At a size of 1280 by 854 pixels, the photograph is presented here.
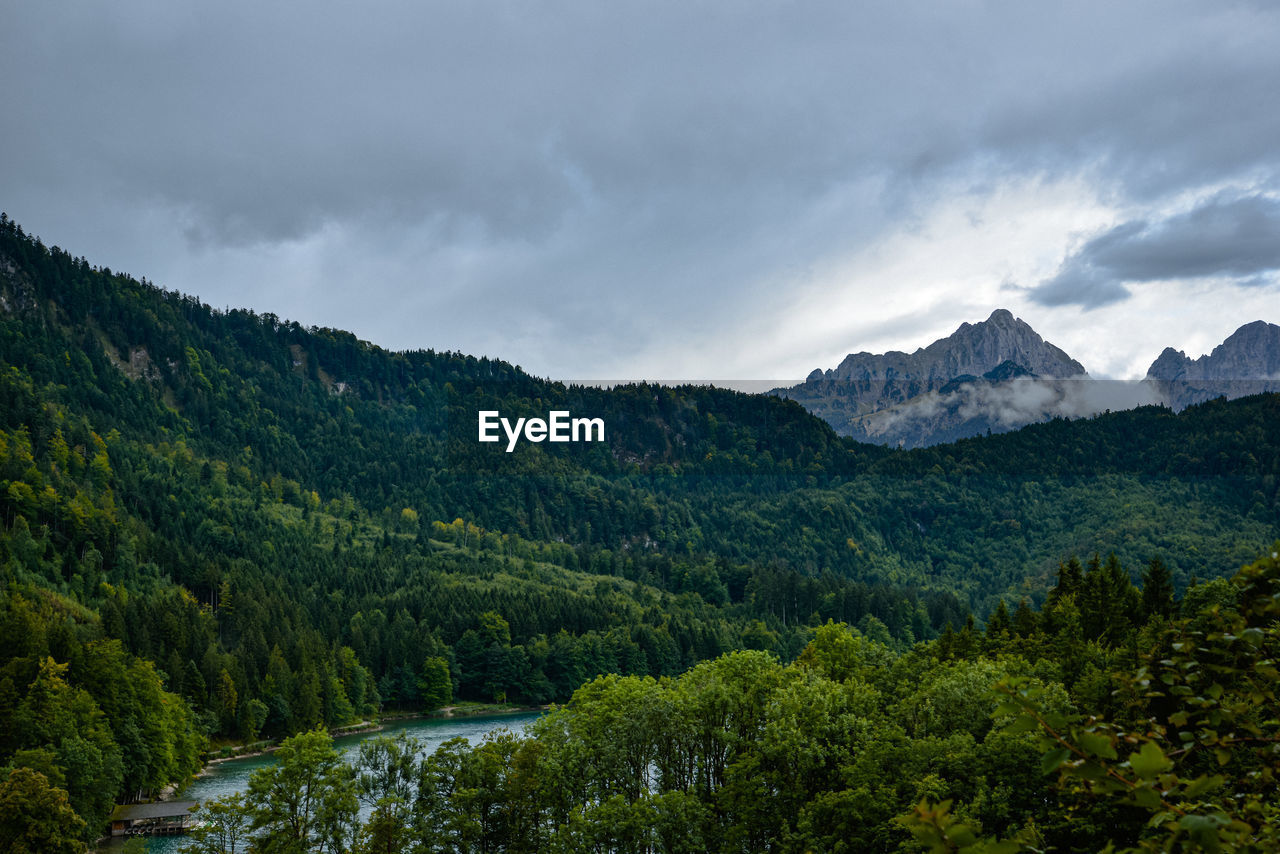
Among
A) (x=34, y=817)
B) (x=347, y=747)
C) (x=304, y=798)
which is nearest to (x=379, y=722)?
(x=347, y=747)

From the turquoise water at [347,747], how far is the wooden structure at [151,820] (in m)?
1.23

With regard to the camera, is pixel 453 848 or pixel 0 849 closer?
pixel 453 848

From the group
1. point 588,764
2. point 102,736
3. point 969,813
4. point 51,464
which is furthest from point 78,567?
point 969,813

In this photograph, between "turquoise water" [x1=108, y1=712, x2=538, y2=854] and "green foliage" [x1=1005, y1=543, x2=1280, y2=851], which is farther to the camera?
"turquoise water" [x1=108, y1=712, x2=538, y2=854]

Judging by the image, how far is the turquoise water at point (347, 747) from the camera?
71.8 m

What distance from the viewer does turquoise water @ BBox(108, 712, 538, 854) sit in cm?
7175

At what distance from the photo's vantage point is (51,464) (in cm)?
17525

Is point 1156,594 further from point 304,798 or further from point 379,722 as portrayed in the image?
point 379,722

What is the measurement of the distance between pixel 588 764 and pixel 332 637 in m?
113

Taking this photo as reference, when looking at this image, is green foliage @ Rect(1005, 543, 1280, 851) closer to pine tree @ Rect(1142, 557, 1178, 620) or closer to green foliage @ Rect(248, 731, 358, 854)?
green foliage @ Rect(248, 731, 358, 854)

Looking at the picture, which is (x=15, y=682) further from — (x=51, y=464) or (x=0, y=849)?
(x=51, y=464)

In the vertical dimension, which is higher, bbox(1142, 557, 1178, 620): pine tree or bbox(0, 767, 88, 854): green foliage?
bbox(1142, 557, 1178, 620): pine tree

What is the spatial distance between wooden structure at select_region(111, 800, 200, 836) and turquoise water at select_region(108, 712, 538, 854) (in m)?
A: 1.23

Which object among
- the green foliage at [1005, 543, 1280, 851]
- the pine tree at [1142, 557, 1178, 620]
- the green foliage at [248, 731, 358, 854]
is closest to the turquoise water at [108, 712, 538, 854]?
the green foliage at [248, 731, 358, 854]
